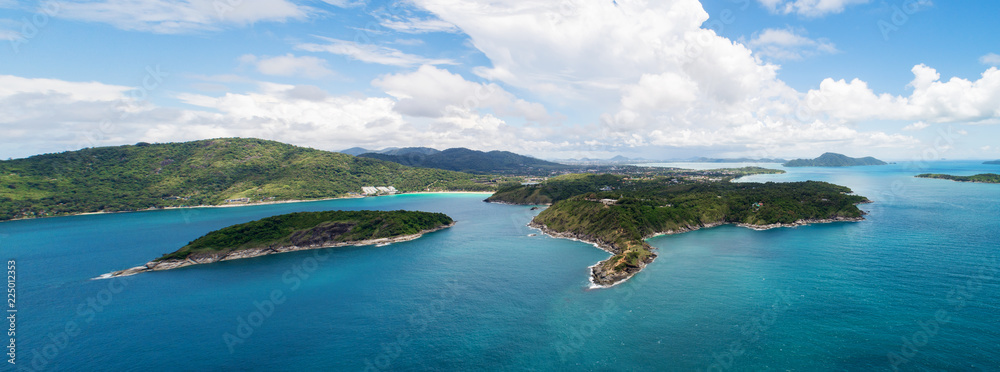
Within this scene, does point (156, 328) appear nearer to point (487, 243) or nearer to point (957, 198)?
point (487, 243)

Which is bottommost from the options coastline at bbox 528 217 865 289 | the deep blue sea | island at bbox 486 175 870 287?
the deep blue sea

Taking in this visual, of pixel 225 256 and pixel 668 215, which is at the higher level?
pixel 668 215

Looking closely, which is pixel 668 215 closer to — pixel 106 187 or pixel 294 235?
pixel 294 235

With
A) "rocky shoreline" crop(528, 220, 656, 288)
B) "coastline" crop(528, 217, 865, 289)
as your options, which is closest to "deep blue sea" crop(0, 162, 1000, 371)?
"rocky shoreline" crop(528, 220, 656, 288)

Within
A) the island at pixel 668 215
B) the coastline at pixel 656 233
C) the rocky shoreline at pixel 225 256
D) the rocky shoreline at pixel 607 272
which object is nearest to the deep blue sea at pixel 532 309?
the rocky shoreline at pixel 607 272

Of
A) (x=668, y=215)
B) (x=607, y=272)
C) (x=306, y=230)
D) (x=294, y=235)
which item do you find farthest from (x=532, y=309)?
(x=668, y=215)

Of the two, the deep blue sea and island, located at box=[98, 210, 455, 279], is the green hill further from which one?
island, located at box=[98, 210, 455, 279]

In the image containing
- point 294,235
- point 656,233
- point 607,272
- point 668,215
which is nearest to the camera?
point 607,272

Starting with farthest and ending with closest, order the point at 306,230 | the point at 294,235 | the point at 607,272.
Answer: the point at 306,230 → the point at 294,235 → the point at 607,272
